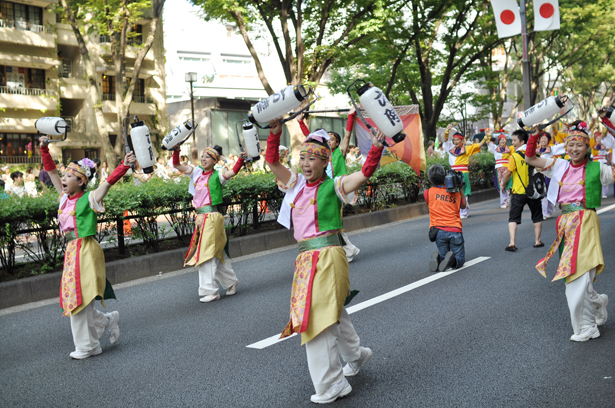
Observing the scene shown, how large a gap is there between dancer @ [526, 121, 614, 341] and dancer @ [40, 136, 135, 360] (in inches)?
148

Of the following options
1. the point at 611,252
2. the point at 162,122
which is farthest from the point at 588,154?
the point at 162,122

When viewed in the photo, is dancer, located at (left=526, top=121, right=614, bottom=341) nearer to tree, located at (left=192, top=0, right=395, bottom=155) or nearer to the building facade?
tree, located at (left=192, top=0, right=395, bottom=155)

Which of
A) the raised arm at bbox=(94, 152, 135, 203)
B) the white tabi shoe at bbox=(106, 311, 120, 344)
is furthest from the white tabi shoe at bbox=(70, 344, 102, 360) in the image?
the raised arm at bbox=(94, 152, 135, 203)

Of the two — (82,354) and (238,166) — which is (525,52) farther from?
(82,354)

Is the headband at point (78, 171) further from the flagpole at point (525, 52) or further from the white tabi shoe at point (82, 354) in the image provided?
the flagpole at point (525, 52)

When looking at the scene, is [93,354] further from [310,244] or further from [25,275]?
[25,275]

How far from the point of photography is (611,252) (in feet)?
28.6

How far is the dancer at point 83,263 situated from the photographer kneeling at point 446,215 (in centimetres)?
454

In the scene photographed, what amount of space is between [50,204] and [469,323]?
223 inches

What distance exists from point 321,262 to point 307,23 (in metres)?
14.9

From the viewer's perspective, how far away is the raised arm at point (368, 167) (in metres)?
3.80

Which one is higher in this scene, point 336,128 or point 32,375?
point 336,128

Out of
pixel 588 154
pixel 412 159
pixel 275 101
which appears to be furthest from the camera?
pixel 412 159

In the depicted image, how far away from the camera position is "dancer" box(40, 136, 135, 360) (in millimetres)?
5234
